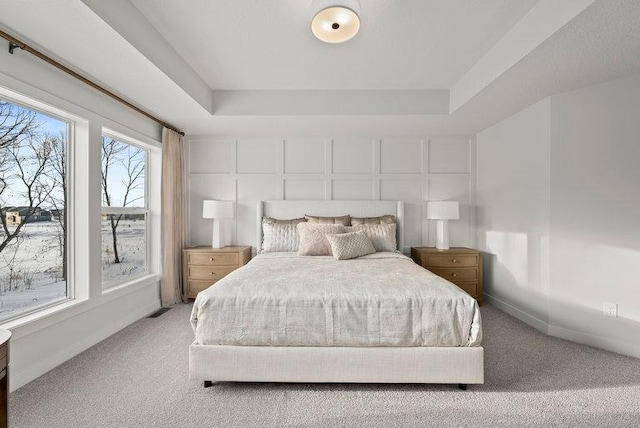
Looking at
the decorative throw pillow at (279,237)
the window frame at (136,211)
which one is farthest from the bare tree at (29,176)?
the decorative throw pillow at (279,237)

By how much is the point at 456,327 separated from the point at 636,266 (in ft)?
6.46

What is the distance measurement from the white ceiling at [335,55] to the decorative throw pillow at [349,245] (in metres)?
1.37

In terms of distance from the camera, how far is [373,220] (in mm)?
3982

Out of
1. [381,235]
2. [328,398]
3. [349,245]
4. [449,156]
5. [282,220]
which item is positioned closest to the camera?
[328,398]

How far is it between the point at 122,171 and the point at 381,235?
3.10 metres


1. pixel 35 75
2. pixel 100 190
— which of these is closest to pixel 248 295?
pixel 100 190

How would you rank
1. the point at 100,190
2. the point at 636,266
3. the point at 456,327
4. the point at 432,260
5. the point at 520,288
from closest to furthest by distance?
the point at 456,327 → the point at 636,266 → the point at 100,190 → the point at 520,288 → the point at 432,260

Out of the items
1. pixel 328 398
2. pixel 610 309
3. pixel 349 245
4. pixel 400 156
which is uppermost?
pixel 400 156

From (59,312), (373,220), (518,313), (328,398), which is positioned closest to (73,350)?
(59,312)

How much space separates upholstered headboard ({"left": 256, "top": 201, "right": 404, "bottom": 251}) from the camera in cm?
418

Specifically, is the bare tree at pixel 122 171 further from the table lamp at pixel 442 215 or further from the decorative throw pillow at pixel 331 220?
the table lamp at pixel 442 215

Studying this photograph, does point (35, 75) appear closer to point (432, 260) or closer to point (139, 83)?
point (139, 83)

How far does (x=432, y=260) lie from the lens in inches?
150

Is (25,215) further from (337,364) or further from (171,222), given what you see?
(337,364)
